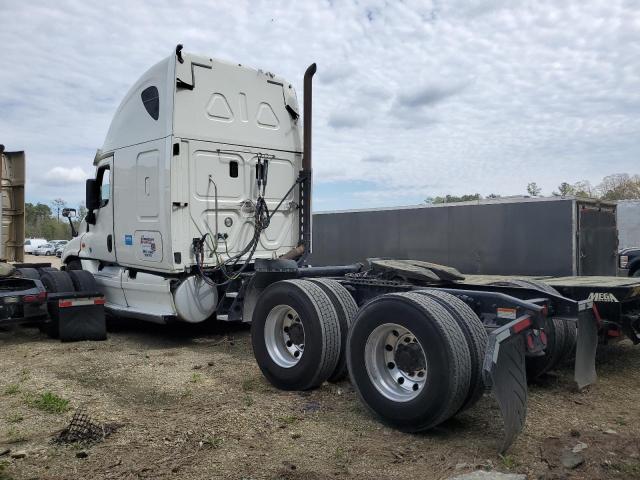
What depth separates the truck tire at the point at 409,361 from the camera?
157 inches

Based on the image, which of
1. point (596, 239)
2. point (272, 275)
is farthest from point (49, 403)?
point (596, 239)

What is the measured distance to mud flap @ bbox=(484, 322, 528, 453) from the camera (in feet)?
12.3

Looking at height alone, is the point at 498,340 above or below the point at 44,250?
above

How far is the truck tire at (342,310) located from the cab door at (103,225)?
4400 mm

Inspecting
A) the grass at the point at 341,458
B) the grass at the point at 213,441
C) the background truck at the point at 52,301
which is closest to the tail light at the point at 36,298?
the background truck at the point at 52,301

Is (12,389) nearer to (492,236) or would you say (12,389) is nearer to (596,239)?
(492,236)

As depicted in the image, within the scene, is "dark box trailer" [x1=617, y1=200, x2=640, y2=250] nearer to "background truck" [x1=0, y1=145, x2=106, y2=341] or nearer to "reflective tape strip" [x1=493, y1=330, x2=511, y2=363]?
"background truck" [x1=0, y1=145, x2=106, y2=341]

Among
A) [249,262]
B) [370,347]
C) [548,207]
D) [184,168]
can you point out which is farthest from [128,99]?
[548,207]

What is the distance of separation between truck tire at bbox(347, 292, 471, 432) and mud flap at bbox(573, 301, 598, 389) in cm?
118

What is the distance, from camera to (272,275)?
7.02 metres

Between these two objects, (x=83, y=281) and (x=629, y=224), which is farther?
(x=629, y=224)

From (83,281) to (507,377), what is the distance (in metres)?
6.77

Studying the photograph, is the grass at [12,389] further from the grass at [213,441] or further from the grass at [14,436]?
the grass at [213,441]

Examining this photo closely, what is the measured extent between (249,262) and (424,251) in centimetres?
893
